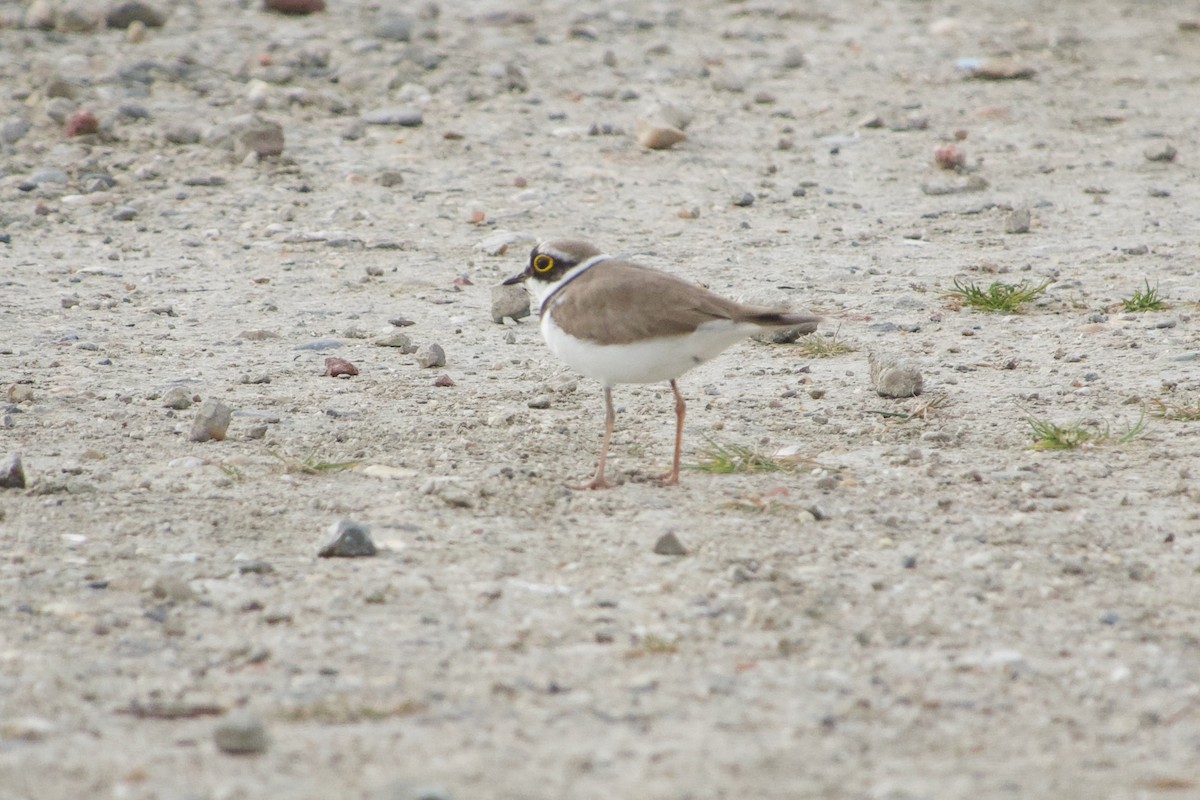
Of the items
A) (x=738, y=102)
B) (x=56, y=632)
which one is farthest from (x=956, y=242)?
(x=56, y=632)

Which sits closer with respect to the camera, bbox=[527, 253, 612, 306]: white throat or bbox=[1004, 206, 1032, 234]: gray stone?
bbox=[527, 253, 612, 306]: white throat

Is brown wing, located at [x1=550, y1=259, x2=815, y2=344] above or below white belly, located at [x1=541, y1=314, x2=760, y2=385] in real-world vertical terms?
above

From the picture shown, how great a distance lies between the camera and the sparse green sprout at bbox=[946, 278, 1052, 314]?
307 inches

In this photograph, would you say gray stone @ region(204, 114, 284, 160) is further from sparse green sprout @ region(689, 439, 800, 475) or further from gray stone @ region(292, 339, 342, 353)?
sparse green sprout @ region(689, 439, 800, 475)

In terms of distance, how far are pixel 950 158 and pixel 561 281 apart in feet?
15.4

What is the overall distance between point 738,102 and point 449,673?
810cm

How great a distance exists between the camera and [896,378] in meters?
6.61

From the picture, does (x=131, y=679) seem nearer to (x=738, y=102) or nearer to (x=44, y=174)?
(x=44, y=174)

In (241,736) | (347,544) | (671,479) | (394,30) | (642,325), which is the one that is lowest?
(394,30)

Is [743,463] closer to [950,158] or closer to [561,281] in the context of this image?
[561,281]

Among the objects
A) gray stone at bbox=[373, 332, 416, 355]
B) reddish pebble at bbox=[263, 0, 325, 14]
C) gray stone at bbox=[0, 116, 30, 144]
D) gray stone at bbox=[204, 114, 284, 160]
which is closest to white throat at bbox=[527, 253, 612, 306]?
gray stone at bbox=[373, 332, 416, 355]

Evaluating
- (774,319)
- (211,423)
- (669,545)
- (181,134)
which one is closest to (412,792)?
(669,545)

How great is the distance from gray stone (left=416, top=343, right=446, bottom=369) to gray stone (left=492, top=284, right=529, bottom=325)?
2.24 ft

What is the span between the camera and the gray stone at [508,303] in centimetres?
784
